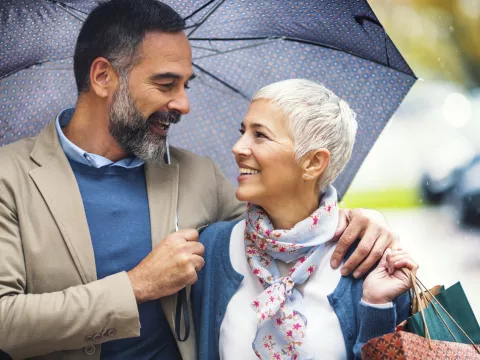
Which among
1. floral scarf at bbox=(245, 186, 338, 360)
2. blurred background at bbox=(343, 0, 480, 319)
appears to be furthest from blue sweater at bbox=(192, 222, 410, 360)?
blurred background at bbox=(343, 0, 480, 319)

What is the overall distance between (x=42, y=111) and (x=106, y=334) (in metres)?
0.99

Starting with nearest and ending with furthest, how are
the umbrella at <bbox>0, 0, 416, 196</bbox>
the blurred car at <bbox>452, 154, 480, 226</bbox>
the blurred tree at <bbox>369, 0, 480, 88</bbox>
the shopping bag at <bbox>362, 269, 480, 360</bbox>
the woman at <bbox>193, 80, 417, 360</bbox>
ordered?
the shopping bag at <bbox>362, 269, 480, 360</bbox>
the woman at <bbox>193, 80, 417, 360</bbox>
the umbrella at <bbox>0, 0, 416, 196</bbox>
the blurred tree at <bbox>369, 0, 480, 88</bbox>
the blurred car at <bbox>452, 154, 480, 226</bbox>

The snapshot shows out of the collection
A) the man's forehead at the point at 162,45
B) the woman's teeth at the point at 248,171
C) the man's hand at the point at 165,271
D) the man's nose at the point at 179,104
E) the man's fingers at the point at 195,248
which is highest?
the man's forehead at the point at 162,45

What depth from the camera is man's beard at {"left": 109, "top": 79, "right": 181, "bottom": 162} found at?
7.71 ft

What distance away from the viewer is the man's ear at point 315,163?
83.3 inches

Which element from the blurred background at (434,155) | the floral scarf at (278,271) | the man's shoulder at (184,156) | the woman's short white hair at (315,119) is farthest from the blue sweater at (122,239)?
the blurred background at (434,155)

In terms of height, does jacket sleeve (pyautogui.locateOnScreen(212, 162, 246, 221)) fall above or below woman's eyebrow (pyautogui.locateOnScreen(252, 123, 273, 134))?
below

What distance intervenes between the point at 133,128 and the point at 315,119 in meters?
0.68

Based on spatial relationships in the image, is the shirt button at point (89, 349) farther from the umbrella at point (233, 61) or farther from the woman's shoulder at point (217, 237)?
the umbrella at point (233, 61)

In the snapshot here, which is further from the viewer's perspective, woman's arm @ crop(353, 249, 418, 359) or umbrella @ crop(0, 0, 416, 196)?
umbrella @ crop(0, 0, 416, 196)

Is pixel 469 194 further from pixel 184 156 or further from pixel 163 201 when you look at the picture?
pixel 163 201

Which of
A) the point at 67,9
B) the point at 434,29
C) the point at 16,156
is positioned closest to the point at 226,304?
the point at 16,156

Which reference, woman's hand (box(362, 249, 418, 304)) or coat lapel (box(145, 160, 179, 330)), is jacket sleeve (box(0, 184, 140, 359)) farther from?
woman's hand (box(362, 249, 418, 304))

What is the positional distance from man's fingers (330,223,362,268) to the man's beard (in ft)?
2.43
